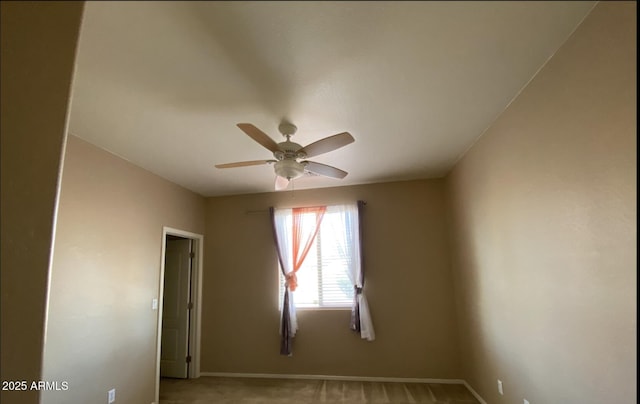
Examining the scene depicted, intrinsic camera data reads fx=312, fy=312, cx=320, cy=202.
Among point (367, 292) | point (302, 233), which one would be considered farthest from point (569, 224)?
point (302, 233)

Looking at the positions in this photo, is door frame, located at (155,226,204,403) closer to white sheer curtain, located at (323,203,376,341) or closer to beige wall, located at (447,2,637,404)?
white sheer curtain, located at (323,203,376,341)

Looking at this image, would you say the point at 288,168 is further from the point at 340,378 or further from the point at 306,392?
the point at 340,378

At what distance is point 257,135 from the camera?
2238 millimetres

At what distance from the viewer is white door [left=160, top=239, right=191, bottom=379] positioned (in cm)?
455

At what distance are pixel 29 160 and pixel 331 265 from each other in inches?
151

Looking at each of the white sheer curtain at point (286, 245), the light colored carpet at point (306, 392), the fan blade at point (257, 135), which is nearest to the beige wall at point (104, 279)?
the light colored carpet at point (306, 392)

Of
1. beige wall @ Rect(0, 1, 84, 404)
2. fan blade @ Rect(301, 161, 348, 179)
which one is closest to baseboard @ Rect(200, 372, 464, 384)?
fan blade @ Rect(301, 161, 348, 179)

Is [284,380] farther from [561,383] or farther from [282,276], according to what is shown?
[561,383]

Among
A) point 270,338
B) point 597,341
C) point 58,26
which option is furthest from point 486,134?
point 270,338

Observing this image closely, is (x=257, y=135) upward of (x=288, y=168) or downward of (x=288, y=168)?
upward

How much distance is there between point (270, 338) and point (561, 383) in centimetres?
345

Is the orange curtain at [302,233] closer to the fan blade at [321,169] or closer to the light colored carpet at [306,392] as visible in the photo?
the light colored carpet at [306,392]

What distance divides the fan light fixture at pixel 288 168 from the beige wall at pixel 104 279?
70.7 inches

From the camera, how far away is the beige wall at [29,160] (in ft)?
3.10
